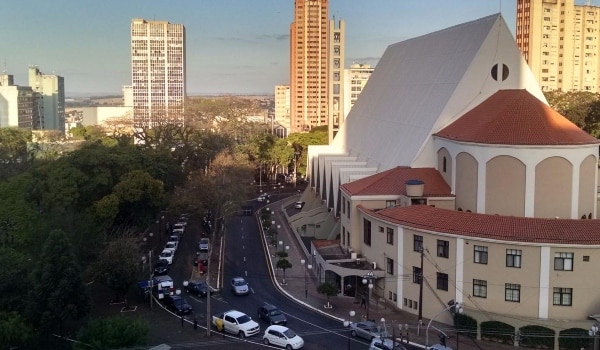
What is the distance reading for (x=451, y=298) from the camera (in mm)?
32844

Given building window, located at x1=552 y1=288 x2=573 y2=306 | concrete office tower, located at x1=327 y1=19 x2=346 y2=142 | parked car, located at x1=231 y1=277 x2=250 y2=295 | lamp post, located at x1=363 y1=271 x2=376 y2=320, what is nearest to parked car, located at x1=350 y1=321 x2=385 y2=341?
lamp post, located at x1=363 y1=271 x2=376 y2=320

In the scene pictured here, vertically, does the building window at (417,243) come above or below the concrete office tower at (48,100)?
below

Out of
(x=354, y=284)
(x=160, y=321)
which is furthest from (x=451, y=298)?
(x=160, y=321)

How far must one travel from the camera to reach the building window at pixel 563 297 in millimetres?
30411

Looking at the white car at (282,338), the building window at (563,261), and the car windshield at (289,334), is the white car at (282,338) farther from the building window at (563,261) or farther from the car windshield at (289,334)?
the building window at (563,261)

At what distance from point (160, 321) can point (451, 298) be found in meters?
15.2

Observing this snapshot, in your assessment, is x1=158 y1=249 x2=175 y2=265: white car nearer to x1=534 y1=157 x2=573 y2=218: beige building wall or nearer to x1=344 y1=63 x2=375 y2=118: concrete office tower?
x1=534 y1=157 x2=573 y2=218: beige building wall

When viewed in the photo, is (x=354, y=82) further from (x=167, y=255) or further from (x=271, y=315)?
(x=271, y=315)

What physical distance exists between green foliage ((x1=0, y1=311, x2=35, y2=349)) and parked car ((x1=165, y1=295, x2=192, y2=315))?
850 cm

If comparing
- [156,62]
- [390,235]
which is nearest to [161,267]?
[390,235]

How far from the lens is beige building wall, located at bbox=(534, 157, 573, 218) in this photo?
36.8 m

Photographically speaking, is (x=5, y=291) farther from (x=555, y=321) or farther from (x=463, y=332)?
(x=555, y=321)

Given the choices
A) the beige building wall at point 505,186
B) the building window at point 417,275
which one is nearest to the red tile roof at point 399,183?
the beige building wall at point 505,186

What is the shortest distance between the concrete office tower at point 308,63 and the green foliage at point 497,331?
4240 inches
